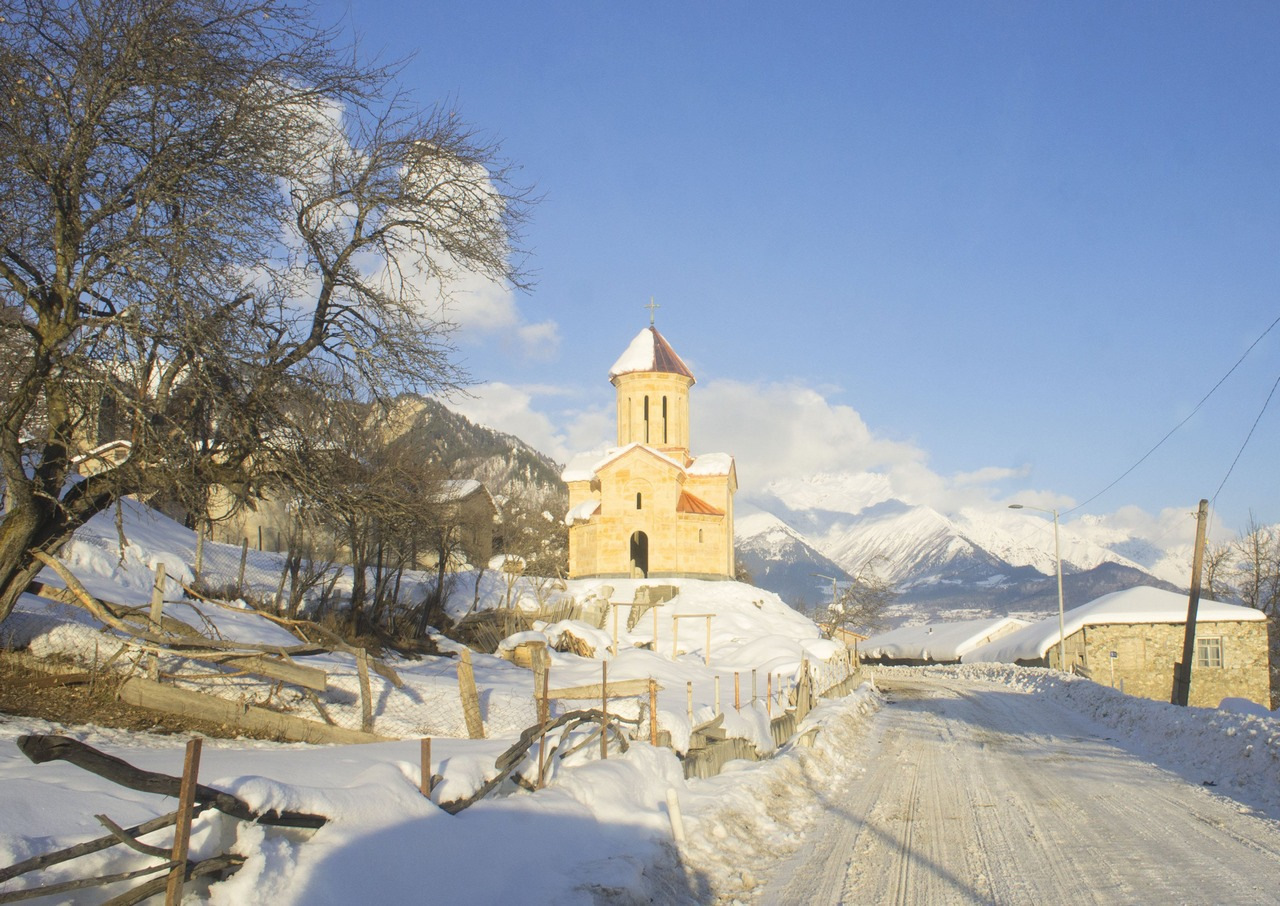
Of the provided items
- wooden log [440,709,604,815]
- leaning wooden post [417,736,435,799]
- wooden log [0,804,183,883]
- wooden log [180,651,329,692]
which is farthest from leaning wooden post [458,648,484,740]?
wooden log [0,804,183,883]

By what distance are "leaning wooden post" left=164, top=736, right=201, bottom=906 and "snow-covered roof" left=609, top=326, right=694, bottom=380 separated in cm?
4700

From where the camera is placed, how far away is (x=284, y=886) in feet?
17.5

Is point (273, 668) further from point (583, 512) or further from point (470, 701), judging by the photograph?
point (583, 512)

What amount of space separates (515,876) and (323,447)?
7.74m

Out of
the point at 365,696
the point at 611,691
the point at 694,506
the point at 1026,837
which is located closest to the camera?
the point at 1026,837

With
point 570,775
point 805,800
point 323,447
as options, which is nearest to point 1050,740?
point 805,800

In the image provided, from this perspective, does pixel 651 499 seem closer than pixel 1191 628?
No

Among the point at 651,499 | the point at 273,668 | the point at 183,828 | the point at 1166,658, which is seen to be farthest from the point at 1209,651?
the point at 183,828

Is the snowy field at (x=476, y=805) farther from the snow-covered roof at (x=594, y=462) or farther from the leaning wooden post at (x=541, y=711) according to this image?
the snow-covered roof at (x=594, y=462)

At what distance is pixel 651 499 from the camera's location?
47.0m

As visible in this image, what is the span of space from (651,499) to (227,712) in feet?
117

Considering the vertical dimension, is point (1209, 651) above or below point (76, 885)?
below

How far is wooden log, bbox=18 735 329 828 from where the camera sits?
5133mm

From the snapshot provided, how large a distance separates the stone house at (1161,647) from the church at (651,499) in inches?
756
